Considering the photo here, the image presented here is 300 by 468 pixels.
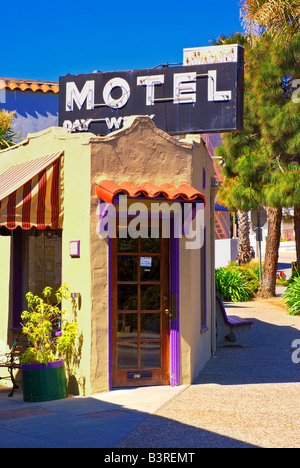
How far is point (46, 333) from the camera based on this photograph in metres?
9.26

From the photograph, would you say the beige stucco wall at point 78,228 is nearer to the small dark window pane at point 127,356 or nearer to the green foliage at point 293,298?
the small dark window pane at point 127,356

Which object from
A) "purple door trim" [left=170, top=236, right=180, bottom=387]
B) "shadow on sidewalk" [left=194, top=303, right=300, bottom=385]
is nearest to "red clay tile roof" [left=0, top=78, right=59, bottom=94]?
"shadow on sidewalk" [left=194, top=303, right=300, bottom=385]

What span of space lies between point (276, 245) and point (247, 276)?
1626 millimetres

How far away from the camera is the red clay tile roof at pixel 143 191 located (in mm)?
8883

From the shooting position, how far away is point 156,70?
13.1 metres

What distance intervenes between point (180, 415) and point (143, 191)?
3017mm

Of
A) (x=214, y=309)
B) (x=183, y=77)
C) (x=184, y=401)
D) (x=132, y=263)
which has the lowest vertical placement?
(x=184, y=401)

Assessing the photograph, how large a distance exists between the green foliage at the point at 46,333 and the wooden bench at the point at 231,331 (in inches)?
180

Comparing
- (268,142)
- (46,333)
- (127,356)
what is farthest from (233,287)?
(46,333)

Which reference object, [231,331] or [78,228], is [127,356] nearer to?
[78,228]

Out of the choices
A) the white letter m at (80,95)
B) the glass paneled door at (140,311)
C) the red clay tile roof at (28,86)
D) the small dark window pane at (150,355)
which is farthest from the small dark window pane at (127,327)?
the red clay tile roof at (28,86)

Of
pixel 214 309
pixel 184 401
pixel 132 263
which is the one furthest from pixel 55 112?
pixel 184 401

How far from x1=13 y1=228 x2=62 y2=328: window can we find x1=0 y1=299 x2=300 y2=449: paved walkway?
1.93 m
